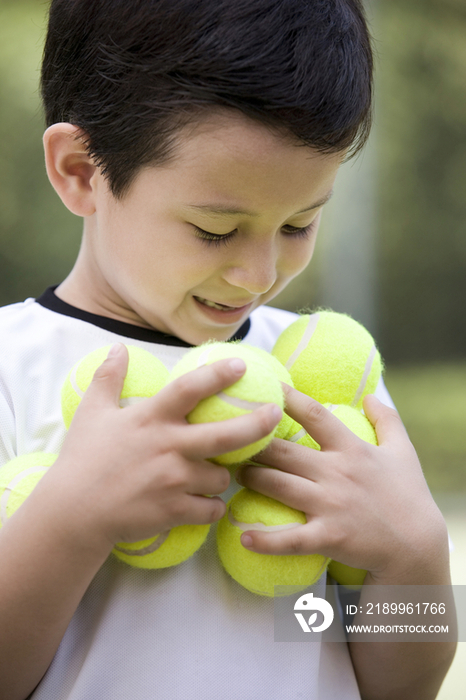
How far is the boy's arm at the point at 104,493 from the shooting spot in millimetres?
557

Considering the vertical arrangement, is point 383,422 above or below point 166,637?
above

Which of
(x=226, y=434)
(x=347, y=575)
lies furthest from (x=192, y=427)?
(x=347, y=575)

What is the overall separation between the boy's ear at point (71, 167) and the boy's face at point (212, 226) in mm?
22

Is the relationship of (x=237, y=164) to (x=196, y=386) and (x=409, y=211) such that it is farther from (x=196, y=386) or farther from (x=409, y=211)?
(x=409, y=211)

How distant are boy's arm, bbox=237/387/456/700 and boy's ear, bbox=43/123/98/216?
0.39 metres

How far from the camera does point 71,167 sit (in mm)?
818

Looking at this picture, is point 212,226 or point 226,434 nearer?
point 226,434

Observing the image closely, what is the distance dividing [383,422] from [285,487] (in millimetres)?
187

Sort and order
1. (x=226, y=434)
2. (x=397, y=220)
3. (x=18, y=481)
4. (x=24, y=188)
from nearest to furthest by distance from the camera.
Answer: (x=226, y=434) → (x=18, y=481) → (x=24, y=188) → (x=397, y=220)

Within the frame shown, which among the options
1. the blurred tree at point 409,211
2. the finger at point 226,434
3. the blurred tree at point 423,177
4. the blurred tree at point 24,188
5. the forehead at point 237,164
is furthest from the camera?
the blurred tree at point 423,177

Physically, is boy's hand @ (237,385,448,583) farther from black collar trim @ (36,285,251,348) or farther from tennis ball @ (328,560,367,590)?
black collar trim @ (36,285,251,348)

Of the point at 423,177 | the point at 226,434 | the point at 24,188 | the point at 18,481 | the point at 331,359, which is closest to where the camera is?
the point at 226,434

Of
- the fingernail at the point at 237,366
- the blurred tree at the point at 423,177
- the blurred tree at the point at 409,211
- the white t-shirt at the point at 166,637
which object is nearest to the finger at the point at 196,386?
the fingernail at the point at 237,366

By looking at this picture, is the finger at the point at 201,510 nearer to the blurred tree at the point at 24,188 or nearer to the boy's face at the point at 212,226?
the boy's face at the point at 212,226
